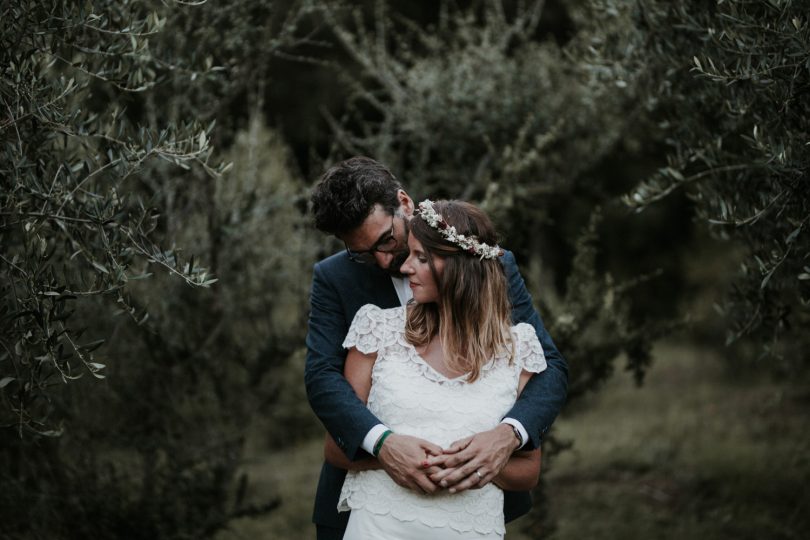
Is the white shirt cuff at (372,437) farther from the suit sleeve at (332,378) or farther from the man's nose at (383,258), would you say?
the man's nose at (383,258)

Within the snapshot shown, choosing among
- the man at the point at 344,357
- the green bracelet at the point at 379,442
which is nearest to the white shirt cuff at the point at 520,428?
the man at the point at 344,357

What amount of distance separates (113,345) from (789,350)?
5.20m

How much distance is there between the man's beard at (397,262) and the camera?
11.5ft

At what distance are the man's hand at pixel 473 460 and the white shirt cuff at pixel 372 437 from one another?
0.70 ft

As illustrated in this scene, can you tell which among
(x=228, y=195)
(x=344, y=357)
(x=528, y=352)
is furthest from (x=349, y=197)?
(x=228, y=195)

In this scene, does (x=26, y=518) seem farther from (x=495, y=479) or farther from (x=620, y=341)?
(x=620, y=341)

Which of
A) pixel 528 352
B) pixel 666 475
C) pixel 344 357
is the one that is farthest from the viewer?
pixel 666 475

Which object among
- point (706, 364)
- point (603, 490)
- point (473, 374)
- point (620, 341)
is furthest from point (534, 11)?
point (706, 364)

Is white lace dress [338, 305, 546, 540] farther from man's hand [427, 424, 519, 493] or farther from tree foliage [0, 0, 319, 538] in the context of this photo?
tree foliage [0, 0, 319, 538]

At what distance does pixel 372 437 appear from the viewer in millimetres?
3006

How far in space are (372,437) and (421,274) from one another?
0.59 m

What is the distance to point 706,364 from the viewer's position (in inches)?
482

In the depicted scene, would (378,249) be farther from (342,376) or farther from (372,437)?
(372,437)

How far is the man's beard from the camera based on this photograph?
3502 mm
